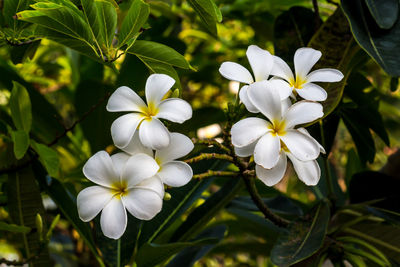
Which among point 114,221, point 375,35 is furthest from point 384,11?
point 114,221

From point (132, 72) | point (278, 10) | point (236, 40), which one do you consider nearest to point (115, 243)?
point (132, 72)

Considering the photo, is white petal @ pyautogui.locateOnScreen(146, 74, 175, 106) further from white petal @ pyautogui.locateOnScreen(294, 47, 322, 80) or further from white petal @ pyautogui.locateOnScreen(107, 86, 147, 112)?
white petal @ pyautogui.locateOnScreen(294, 47, 322, 80)

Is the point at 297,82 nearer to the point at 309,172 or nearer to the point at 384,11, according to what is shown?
the point at 309,172

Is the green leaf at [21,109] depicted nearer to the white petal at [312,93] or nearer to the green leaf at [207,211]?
the green leaf at [207,211]

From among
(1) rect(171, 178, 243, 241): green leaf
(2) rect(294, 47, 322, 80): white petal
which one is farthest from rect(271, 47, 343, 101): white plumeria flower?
A: (1) rect(171, 178, 243, 241): green leaf

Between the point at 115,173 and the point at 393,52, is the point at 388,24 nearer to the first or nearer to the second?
the point at 393,52

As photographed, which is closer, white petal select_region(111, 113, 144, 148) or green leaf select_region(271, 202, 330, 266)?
white petal select_region(111, 113, 144, 148)

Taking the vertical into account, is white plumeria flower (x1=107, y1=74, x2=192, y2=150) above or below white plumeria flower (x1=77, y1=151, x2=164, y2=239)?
above
